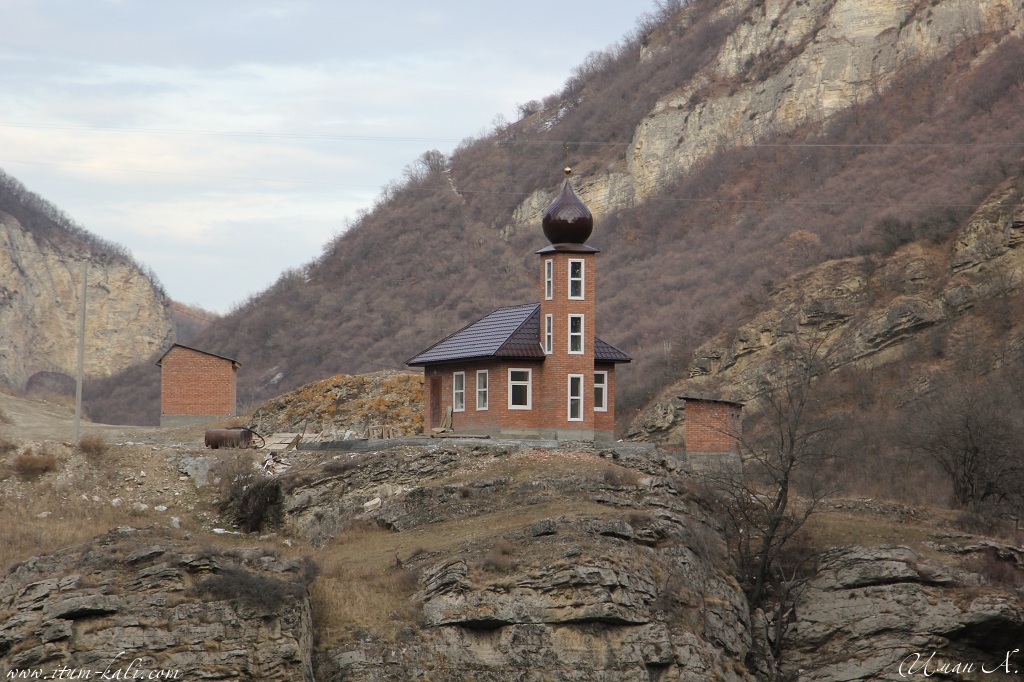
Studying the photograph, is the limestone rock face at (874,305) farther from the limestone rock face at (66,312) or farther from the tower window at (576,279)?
the limestone rock face at (66,312)

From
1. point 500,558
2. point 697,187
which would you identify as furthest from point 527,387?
point 697,187

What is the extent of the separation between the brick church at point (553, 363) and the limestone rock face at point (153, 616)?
12209 millimetres

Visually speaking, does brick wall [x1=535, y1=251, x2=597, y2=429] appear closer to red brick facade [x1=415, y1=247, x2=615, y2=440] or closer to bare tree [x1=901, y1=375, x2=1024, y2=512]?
red brick facade [x1=415, y1=247, x2=615, y2=440]

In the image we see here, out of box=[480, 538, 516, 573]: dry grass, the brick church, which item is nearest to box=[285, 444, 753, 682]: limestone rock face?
box=[480, 538, 516, 573]: dry grass

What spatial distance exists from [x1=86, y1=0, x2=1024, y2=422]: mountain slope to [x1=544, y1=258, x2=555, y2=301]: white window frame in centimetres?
2713

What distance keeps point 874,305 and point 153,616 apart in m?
43.0

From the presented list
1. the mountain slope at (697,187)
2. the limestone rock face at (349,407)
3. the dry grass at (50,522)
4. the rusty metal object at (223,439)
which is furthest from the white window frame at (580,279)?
the mountain slope at (697,187)

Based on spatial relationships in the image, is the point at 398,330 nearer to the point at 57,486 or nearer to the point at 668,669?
the point at 57,486

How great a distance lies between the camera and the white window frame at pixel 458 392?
133 ft

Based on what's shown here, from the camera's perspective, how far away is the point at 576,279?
3950 cm

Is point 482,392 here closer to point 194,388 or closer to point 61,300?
point 194,388

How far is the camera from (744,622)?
1203 inches

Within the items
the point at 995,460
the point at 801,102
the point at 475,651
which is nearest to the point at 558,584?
the point at 475,651

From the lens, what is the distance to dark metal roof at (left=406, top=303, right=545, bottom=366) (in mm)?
39281
